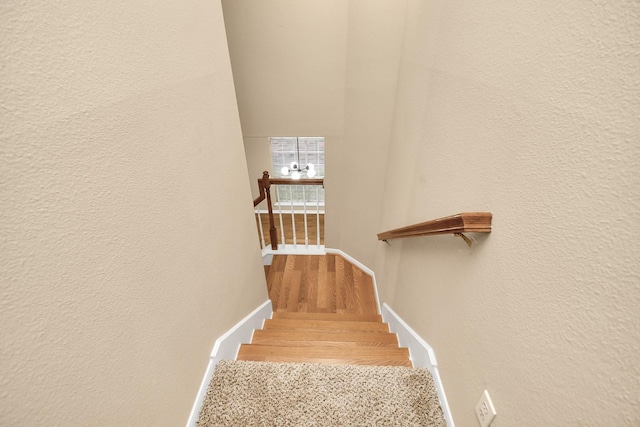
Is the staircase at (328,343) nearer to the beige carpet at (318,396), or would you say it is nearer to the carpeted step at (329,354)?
the carpeted step at (329,354)

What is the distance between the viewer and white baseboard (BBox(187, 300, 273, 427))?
1.30m

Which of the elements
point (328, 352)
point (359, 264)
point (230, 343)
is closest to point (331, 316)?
point (359, 264)

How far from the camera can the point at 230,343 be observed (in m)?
1.66

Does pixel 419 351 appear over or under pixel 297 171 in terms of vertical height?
over

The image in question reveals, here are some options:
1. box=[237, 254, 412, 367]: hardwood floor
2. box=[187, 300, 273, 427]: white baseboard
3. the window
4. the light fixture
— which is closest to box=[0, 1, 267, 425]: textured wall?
box=[187, 300, 273, 427]: white baseboard

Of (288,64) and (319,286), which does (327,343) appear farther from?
(288,64)

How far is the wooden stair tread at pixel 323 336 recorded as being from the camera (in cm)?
203

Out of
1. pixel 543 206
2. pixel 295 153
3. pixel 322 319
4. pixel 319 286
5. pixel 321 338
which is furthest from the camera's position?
pixel 295 153

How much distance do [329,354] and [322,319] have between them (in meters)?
1.02

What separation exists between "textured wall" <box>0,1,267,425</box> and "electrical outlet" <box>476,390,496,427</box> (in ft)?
3.61

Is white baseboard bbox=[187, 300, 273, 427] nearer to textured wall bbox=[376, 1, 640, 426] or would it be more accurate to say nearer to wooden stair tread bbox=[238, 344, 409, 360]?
wooden stair tread bbox=[238, 344, 409, 360]

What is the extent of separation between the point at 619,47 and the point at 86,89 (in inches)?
41.1

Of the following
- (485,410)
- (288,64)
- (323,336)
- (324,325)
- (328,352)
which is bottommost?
(324,325)

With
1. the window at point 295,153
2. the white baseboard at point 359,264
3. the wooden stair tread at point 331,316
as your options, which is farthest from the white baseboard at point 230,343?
the window at point 295,153
